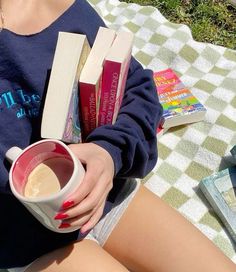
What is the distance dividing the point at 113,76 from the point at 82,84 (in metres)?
0.06

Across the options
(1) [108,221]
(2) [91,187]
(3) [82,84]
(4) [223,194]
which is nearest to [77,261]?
(1) [108,221]

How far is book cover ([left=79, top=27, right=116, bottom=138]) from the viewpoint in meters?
0.81

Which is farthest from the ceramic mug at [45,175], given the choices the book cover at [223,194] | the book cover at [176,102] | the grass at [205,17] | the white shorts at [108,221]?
the grass at [205,17]

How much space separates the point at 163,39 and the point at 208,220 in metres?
0.73

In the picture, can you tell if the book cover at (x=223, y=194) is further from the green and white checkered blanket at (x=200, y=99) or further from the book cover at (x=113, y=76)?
the book cover at (x=113, y=76)

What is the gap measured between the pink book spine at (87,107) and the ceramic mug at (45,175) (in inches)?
6.0

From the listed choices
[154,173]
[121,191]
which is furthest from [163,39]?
[121,191]

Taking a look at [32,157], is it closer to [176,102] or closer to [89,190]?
[89,190]

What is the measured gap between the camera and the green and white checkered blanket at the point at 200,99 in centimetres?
125

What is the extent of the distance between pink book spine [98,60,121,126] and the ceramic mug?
187 millimetres

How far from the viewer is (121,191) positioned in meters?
1.06

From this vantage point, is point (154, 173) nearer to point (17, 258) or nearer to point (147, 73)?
point (147, 73)

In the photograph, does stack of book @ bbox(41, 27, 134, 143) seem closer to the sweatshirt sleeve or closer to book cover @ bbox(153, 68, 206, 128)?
the sweatshirt sleeve

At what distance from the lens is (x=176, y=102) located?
56.1 inches
